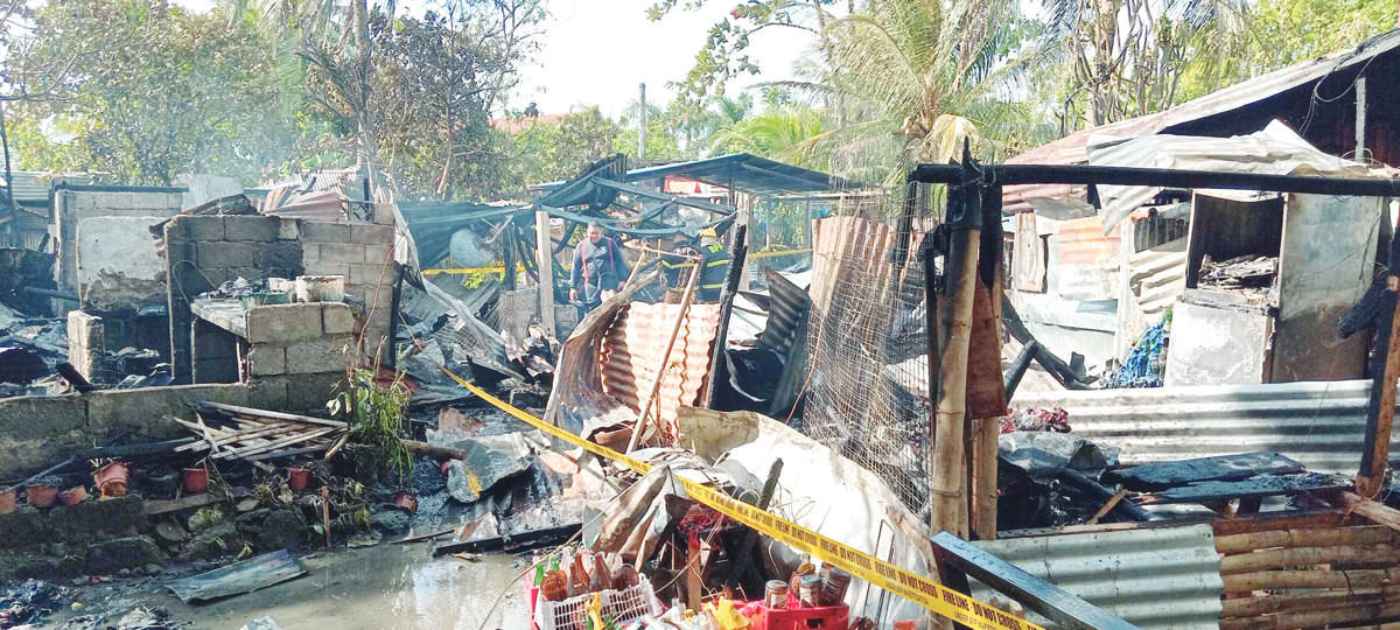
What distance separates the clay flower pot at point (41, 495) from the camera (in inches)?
210

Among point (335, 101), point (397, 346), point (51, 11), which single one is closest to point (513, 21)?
point (335, 101)

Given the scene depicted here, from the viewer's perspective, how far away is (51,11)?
796 inches

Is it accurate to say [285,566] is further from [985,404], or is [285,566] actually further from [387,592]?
[985,404]

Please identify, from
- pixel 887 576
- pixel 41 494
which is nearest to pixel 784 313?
pixel 887 576

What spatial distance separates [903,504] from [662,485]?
1.23m

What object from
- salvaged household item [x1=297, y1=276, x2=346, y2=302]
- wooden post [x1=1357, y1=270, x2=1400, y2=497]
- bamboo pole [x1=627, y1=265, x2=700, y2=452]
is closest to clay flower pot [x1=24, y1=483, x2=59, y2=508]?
salvaged household item [x1=297, y1=276, x2=346, y2=302]

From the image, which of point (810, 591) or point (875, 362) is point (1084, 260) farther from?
point (810, 591)

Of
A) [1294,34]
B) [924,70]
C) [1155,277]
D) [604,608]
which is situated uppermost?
[1294,34]

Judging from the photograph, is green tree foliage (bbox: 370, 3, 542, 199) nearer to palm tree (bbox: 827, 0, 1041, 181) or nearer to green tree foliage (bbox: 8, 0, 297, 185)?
green tree foliage (bbox: 8, 0, 297, 185)

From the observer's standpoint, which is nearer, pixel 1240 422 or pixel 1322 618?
pixel 1322 618

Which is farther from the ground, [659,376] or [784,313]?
[784,313]

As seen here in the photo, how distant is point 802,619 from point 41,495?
189 inches

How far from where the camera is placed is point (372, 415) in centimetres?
659

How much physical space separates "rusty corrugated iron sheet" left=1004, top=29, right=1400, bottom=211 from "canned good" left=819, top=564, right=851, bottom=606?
6.07 metres
